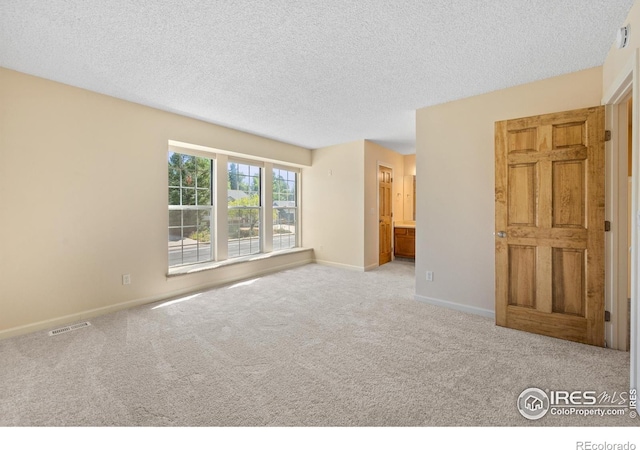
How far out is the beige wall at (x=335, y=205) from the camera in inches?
218

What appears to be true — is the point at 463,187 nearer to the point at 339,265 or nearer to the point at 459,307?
the point at 459,307

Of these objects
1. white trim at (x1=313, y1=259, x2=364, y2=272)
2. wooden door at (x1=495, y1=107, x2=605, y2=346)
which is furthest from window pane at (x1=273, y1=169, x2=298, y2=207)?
wooden door at (x1=495, y1=107, x2=605, y2=346)

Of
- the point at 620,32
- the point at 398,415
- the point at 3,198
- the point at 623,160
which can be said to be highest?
the point at 620,32

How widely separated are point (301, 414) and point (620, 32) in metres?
3.32

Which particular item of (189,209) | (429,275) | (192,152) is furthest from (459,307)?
(192,152)

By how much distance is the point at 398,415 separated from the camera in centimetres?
160

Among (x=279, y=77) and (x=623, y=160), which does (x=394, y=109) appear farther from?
(x=623, y=160)

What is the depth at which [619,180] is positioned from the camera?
2.37m

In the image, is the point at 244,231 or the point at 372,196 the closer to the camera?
the point at 244,231

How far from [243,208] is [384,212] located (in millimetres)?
3045

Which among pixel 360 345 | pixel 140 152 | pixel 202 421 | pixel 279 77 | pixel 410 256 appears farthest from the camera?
pixel 410 256

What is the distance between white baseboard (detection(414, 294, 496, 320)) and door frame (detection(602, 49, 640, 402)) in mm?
962
